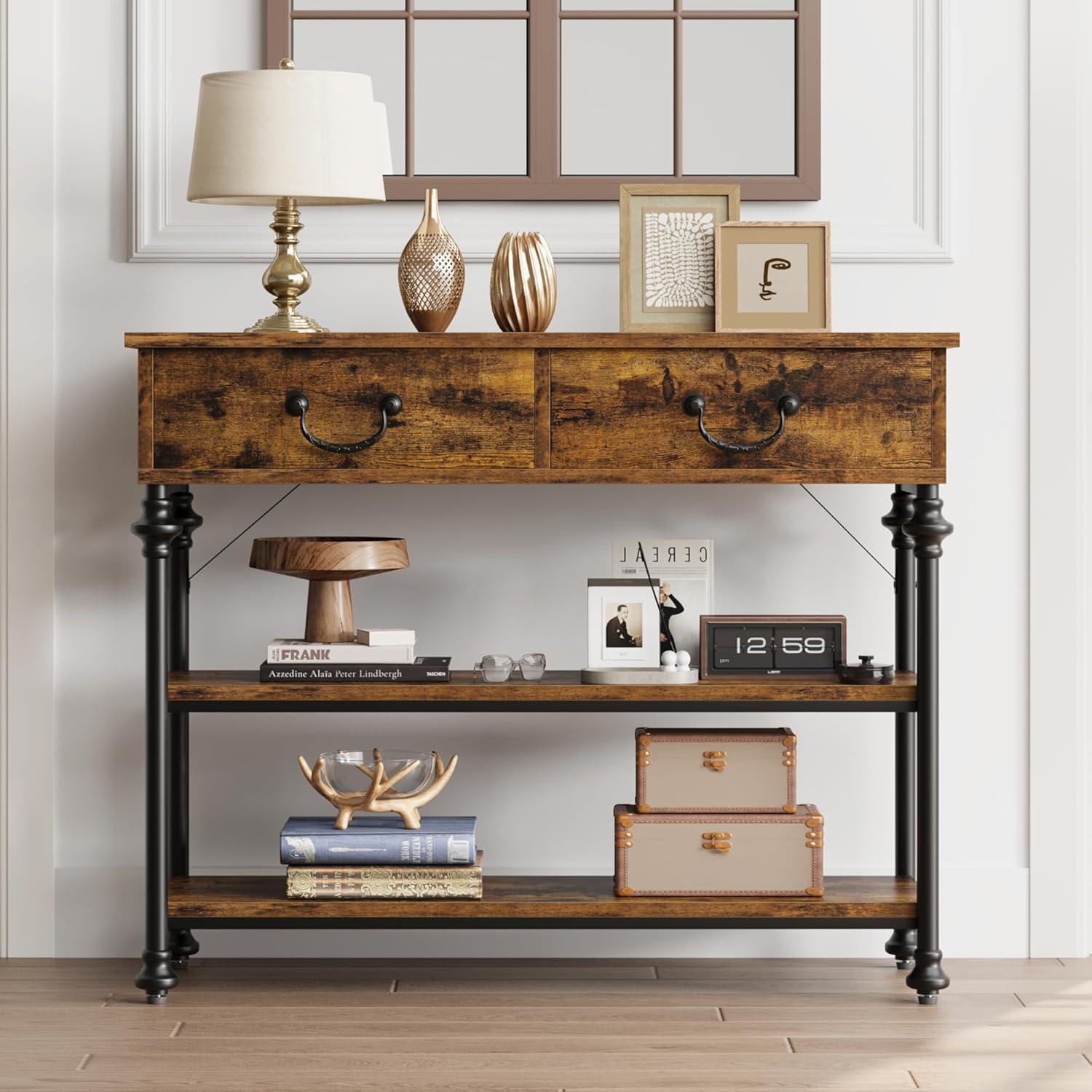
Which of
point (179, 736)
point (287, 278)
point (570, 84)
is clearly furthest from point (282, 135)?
point (179, 736)

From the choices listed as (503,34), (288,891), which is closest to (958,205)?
(503,34)

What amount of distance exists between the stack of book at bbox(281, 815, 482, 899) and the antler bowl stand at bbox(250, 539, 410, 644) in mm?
325

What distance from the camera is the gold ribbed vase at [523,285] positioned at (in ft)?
6.96

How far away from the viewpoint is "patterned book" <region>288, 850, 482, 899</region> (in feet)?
6.84

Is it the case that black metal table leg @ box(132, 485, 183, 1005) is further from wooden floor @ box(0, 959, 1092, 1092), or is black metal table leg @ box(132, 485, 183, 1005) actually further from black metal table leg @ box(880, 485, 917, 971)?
black metal table leg @ box(880, 485, 917, 971)

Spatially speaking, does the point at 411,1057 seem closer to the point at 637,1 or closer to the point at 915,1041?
the point at 915,1041

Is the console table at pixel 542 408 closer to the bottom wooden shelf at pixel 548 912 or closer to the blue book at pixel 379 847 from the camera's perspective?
the bottom wooden shelf at pixel 548 912

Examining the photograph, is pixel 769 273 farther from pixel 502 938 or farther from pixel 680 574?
pixel 502 938

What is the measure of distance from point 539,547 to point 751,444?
0.57 metres

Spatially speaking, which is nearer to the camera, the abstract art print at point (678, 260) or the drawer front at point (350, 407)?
the drawer front at point (350, 407)

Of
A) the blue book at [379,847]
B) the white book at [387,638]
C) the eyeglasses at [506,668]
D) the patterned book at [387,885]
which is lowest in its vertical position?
the patterned book at [387,885]

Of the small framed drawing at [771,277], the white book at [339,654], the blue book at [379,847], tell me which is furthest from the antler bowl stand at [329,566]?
the small framed drawing at [771,277]

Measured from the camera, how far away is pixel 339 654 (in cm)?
211

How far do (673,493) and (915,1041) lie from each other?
1007 millimetres
